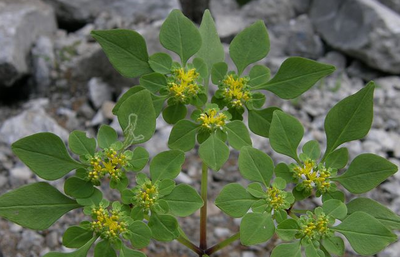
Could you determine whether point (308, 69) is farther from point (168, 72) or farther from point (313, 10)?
point (313, 10)

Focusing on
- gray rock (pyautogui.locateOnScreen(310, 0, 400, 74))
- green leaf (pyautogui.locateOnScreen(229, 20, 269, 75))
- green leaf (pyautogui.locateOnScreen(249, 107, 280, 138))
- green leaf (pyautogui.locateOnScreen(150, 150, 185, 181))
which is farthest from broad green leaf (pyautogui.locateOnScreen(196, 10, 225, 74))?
gray rock (pyautogui.locateOnScreen(310, 0, 400, 74))

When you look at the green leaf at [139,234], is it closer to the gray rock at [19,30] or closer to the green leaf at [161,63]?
the green leaf at [161,63]

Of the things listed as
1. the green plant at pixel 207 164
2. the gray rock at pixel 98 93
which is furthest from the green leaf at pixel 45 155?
the gray rock at pixel 98 93

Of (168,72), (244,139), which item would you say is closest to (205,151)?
(244,139)

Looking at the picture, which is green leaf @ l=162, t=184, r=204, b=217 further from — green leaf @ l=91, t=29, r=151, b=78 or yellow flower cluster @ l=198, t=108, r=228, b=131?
green leaf @ l=91, t=29, r=151, b=78

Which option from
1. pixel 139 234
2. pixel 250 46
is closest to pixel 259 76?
pixel 250 46

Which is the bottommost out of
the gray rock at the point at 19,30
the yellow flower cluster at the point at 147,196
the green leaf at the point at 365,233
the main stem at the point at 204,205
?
the gray rock at the point at 19,30

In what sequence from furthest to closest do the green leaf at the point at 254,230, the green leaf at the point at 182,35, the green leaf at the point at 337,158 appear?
the green leaf at the point at 182,35 < the green leaf at the point at 337,158 < the green leaf at the point at 254,230
